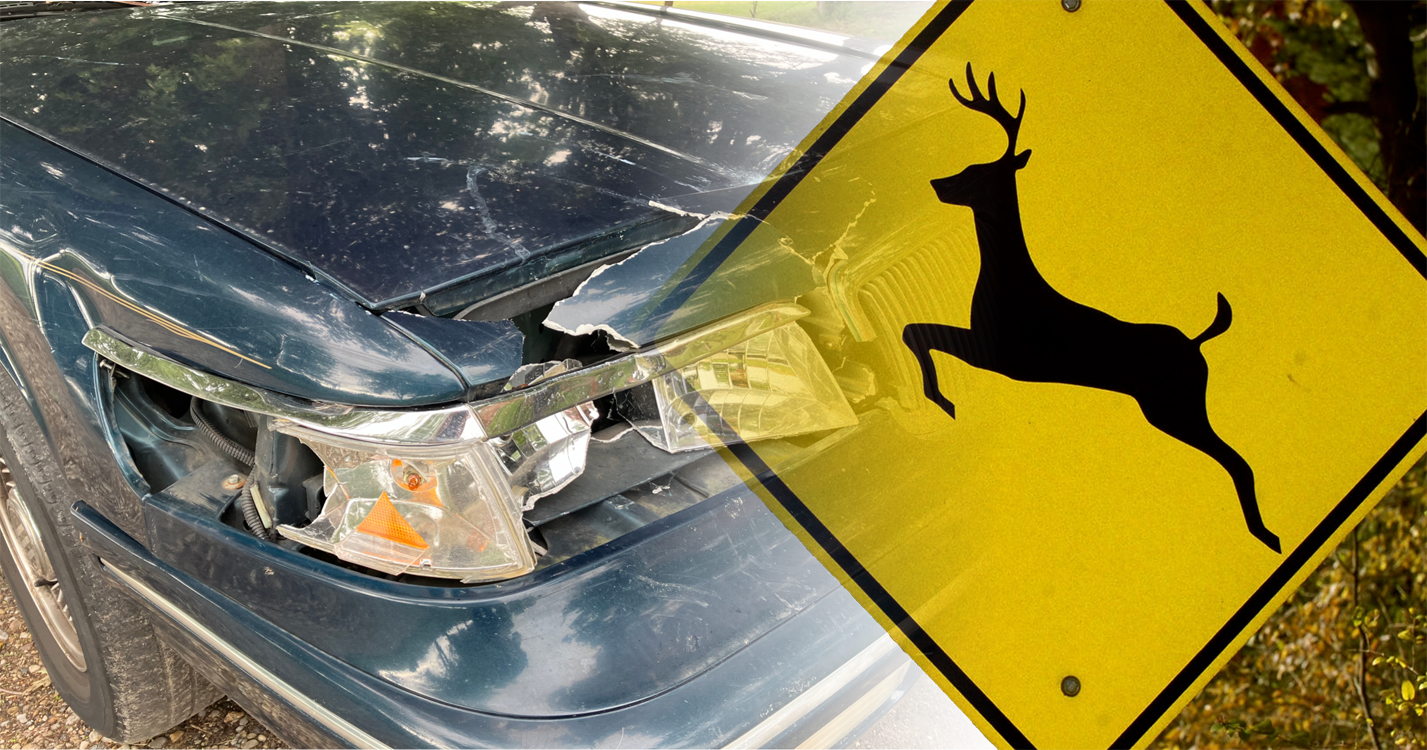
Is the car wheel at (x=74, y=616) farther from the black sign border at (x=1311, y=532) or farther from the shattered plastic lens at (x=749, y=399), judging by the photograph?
the black sign border at (x=1311, y=532)

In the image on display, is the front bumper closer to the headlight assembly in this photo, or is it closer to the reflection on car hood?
the headlight assembly

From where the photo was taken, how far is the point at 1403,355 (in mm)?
614

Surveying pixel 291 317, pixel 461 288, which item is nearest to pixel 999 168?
pixel 461 288

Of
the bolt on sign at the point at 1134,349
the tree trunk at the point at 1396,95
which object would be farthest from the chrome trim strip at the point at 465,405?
the tree trunk at the point at 1396,95

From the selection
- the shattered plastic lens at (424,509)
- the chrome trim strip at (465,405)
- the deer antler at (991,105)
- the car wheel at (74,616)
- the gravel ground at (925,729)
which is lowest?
the gravel ground at (925,729)

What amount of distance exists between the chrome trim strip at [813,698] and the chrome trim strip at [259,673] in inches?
20.8

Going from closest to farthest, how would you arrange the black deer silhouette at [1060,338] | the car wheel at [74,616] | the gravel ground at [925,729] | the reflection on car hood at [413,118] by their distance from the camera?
the black deer silhouette at [1060,338]
the reflection on car hood at [413,118]
the car wheel at [74,616]
the gravel ground at [925,729]

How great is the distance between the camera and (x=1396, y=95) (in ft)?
1.83

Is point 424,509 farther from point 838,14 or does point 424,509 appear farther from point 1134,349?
point 838,14

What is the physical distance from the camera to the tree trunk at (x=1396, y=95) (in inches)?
21.7

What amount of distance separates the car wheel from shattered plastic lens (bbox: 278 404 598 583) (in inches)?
28.9

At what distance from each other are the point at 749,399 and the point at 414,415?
1.89ft

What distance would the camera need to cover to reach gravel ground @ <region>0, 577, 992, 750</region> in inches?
86.7

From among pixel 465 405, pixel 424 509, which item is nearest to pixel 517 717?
pixel 424 509
